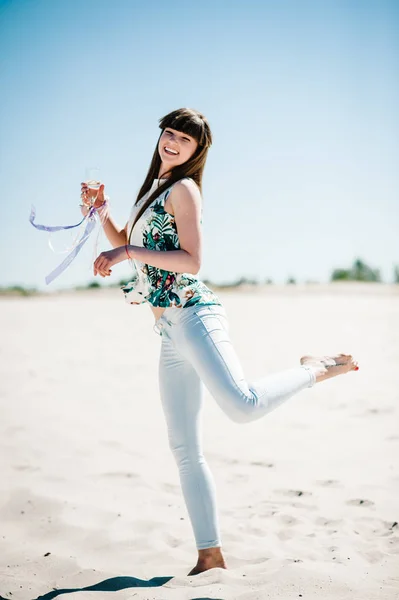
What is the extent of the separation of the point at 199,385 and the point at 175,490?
146 centimetres

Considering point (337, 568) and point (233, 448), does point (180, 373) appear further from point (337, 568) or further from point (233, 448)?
point (233, 448)

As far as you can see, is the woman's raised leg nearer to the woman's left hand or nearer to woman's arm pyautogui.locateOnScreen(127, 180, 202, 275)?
woman's arm pyautogui.locateOnScreen(127, 180, 202, 275)

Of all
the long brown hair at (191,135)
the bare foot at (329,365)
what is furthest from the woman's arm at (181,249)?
the bare foot at (329,365)

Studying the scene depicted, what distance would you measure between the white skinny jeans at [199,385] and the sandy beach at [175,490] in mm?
309

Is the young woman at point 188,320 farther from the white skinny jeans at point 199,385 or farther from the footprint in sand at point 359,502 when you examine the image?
the footprint in sand at point 359,502

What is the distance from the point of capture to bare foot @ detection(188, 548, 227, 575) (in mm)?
2613

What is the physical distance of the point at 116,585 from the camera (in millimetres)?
2566

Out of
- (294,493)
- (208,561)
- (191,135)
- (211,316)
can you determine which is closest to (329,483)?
(294,493)

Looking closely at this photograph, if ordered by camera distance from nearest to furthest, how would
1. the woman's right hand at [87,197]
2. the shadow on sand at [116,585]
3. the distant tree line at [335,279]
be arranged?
1. the shadow on sand at [116,585]
2. the woman's right hand at [87,197]
3. the distant tree line at [335,279]

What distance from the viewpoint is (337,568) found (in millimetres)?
2619

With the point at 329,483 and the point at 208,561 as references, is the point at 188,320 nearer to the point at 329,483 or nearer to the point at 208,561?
the point at 208,561

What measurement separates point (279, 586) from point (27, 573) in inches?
44.9

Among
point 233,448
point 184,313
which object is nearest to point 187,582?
point 184,313

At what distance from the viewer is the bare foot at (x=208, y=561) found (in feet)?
8.57
